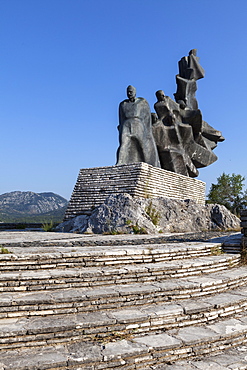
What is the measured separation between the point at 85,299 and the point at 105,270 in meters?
0.73

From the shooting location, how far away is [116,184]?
11.3 m

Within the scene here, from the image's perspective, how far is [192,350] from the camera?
321cm

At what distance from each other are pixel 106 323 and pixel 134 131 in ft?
33.3

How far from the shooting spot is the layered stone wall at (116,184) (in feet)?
36.3

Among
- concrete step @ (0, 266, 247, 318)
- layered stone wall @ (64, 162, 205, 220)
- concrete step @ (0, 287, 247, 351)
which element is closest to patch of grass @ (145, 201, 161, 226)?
layered stone wall @ (64, 162, 205, 220)

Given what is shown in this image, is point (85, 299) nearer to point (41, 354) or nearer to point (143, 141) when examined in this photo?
point (41, 354)

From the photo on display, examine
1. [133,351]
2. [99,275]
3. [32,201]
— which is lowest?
[133,351]

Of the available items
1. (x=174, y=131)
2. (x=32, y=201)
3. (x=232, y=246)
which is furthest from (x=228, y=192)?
(x=32, y=201)

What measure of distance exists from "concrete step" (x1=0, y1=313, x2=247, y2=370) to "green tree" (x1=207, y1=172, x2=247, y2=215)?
83.4 feet

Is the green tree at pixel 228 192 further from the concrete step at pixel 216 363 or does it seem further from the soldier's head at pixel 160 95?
the concrete step at pixel 216 363

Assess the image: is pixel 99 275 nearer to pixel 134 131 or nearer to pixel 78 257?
pixel 78 257

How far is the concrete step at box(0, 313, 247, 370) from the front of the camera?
2.75 metres

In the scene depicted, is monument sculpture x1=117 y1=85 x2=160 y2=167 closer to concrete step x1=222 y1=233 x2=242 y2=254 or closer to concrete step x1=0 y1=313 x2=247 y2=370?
concrete step x1=222 y1=233 x2=242 y2=254

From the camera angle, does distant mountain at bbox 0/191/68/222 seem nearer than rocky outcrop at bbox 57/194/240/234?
No
